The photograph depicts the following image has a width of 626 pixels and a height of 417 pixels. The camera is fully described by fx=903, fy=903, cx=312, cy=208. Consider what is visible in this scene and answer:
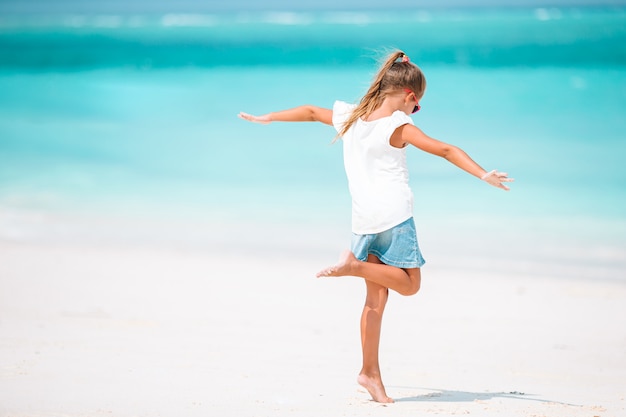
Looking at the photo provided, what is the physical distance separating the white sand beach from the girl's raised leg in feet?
1.57

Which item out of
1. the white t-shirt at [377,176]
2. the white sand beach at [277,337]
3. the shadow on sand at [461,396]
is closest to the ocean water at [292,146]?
the white sand beach at [277,337]

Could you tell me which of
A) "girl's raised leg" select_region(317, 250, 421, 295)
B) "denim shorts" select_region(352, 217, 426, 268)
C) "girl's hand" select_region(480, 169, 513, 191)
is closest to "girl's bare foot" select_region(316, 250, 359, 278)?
"girl's raised leg" select_region(317, 250, 421, 295)

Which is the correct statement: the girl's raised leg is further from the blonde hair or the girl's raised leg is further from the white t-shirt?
the blonde hair

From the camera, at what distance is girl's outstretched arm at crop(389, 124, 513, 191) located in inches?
129

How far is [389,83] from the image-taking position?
3.67 metres

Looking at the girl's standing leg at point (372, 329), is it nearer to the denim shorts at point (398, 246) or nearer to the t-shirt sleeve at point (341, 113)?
the denim shorts at point (398, 246)

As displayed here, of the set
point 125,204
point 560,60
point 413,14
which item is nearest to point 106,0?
point 413,14

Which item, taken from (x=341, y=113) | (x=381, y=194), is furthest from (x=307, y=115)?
(x=381, y=194)

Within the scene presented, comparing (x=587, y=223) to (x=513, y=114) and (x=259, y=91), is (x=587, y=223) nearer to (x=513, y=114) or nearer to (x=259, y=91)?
(x=513, y=114)

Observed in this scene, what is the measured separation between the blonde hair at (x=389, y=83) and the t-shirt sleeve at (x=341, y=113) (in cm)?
4

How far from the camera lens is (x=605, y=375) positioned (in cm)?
434

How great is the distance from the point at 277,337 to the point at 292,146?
6.91m

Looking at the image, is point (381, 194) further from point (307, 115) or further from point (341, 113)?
point (307, 115)

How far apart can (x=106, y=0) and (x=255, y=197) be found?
35583 mm
